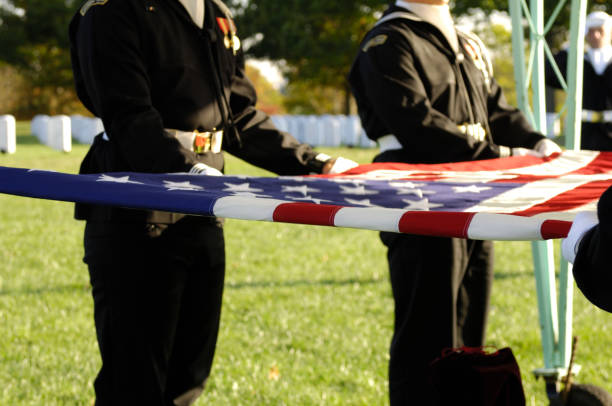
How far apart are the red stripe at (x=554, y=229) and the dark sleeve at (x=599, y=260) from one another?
0.13 meters

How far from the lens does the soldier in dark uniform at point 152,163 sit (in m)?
2.52

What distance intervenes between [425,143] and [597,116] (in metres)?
4.68

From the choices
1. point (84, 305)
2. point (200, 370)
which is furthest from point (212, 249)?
point (84, 305)

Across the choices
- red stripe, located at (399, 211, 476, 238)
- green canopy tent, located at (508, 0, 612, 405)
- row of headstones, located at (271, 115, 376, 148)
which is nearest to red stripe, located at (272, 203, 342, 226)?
red stripe, located at (399, 211, 476, 238)

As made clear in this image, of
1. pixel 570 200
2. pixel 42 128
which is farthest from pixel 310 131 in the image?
pixel 570 200

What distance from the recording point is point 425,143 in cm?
321

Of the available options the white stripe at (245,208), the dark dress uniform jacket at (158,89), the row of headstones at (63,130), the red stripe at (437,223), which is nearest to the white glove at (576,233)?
the red stripe at (437,223)

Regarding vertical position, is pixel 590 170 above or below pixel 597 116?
above

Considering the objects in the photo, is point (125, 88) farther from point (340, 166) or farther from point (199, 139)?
point (340, 166)

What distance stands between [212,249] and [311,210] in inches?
37.5

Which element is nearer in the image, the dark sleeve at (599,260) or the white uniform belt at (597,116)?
the dark sleeve at (599,260)

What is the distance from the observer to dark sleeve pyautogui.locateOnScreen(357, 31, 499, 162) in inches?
124

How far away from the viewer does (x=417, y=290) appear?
125 inches

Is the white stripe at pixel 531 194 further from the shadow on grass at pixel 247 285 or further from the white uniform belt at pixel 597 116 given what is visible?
the white uniform belt at pixel 597 116
